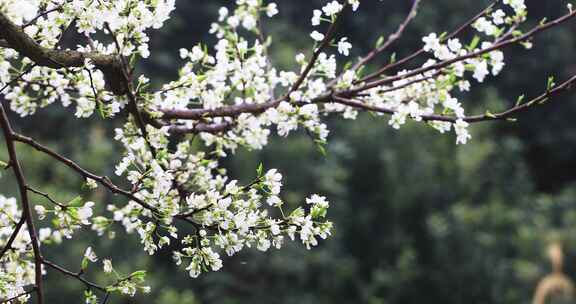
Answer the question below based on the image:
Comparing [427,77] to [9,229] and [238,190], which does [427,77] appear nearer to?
[238,190]

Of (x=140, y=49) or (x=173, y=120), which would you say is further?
(x=173, y=120)

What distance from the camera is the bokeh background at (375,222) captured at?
7.06 meters

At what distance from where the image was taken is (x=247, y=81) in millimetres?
1983

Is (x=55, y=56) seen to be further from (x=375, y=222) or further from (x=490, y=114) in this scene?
(x=375, y=222)

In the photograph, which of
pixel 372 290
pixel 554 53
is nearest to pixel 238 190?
pixel 372 290

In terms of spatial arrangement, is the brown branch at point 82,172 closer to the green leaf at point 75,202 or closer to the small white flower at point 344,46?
the green leaf at point 75,202

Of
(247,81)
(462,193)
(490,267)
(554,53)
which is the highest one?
(554,53)

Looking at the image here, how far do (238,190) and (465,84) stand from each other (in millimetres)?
784

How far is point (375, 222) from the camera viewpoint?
8.16 m

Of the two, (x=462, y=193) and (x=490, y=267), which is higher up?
(x=462, y=193)

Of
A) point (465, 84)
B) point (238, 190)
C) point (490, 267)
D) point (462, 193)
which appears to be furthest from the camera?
point (462, 193)

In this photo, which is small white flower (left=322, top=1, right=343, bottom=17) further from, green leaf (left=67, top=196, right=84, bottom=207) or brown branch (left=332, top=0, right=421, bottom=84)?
green leaf (left=67, top=196, right=84, bottom=207)

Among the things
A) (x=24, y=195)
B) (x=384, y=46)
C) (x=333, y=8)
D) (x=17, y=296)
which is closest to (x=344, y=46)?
(x=333, y=8)

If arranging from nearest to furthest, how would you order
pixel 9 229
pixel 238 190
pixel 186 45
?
pixel 238 190, pixel 9 229, pixel 186 45
